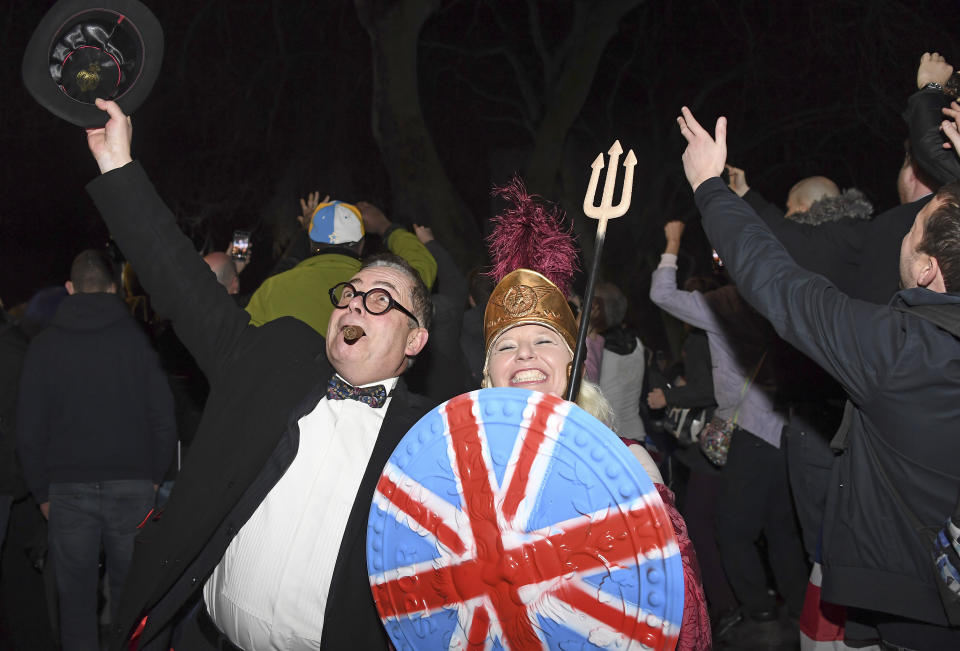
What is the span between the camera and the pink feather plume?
2541 millimetres

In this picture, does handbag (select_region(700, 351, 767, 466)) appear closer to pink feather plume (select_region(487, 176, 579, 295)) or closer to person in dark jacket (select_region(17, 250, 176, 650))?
pink feather plume (select_region(487, 176, 579, 295))

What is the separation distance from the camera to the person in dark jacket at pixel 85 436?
3.97 metres

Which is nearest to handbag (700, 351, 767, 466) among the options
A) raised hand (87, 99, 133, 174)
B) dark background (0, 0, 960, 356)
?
raised hand (87, 99, 133, 174)

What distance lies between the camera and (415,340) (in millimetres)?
2523

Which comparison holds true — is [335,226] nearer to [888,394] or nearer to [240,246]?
[240,246]

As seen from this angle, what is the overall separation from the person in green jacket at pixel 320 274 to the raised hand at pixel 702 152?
1.27 metres

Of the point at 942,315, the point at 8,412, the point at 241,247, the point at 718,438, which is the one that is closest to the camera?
the point at 942,315

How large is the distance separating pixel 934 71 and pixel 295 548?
8.78ft

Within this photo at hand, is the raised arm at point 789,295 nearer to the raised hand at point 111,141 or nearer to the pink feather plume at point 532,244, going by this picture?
the pink feather plume at point 532,244

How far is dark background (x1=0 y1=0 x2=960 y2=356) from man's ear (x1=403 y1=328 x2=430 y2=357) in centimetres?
533

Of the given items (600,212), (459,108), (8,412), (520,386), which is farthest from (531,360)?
(459,108)

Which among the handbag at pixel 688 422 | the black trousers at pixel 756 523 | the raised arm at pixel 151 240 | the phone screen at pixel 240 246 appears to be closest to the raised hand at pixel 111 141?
the raised arm at pixel 151 240

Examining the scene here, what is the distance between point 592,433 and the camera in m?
1.76

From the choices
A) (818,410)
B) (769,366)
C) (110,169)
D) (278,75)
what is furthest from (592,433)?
(278,75)
